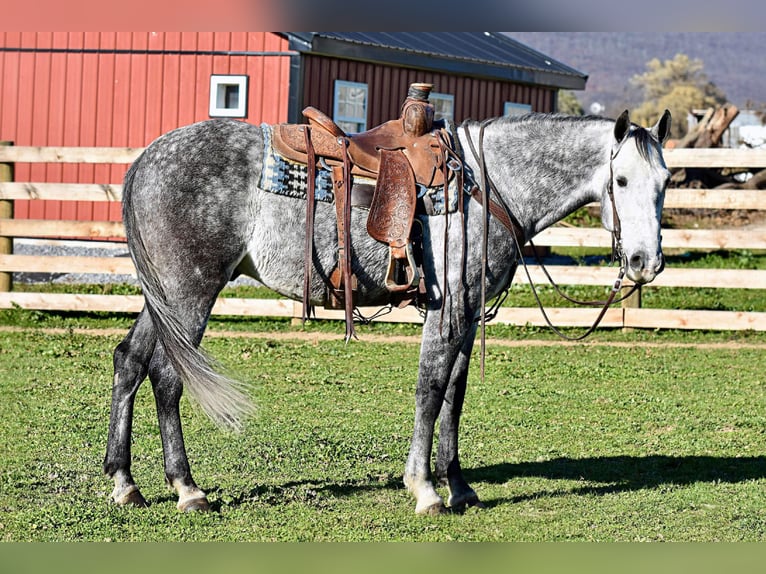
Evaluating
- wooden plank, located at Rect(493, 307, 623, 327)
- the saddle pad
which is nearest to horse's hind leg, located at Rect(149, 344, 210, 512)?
the saddle pad

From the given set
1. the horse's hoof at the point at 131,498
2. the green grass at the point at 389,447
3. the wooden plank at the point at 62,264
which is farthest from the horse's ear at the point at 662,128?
the wooden plank at the point at 62,264

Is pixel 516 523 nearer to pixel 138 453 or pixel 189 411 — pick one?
pixel 138 453

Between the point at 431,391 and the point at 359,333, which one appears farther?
the point at 359,333

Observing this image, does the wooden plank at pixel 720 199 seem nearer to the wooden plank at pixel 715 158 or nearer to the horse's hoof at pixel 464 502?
the wooden plank at pixel 715 158

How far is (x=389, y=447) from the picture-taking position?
6543mm

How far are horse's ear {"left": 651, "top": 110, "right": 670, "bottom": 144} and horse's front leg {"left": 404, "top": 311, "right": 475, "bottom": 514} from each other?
4.63 feet

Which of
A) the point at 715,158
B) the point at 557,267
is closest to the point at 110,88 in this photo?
the point at 557,267

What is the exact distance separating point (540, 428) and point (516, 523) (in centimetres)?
225

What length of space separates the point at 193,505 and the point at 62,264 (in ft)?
23.0

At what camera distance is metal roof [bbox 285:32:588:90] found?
15541mm

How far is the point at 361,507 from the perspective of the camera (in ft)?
17.2

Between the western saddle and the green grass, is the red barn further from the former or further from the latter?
the western saddle

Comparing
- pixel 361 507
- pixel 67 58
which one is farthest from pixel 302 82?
pixel 361 507

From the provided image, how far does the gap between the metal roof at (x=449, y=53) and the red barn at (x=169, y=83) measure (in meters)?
0.03
